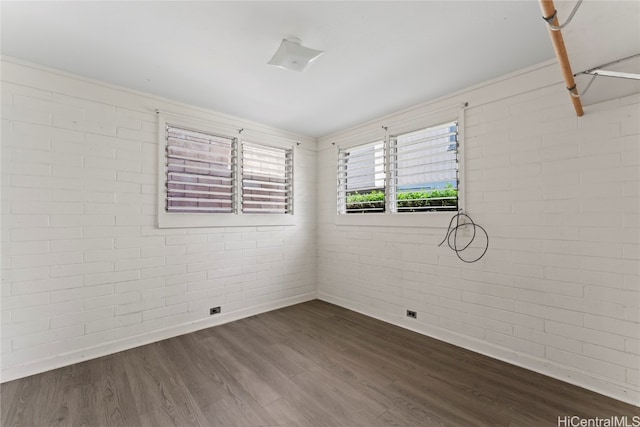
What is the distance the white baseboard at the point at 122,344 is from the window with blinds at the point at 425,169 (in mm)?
2402

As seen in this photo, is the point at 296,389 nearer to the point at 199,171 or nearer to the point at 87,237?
the point at 87,237

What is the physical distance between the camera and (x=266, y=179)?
3994mm

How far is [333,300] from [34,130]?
391 cm

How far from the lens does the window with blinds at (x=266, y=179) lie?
149 inches

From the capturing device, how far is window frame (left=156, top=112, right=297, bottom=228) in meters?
3.03

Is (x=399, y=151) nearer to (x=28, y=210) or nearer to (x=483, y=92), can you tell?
(x=483, y=92)

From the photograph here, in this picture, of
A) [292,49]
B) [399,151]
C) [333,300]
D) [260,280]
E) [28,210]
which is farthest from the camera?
[333,300]

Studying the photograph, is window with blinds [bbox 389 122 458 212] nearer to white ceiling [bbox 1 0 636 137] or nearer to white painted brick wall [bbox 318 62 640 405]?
white painted brick wall [bbox 318 62 640 405]

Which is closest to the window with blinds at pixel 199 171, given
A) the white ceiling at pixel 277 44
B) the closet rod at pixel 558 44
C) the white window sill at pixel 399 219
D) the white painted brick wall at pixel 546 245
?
the white ceiling at pixel 277 44

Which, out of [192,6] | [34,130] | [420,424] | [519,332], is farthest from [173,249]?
[519,332]

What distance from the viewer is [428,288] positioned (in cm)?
313

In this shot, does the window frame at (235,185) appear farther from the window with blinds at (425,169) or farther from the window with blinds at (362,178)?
the window with blinds at (425,169)

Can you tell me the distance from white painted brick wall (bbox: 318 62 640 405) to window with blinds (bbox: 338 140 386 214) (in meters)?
0.75

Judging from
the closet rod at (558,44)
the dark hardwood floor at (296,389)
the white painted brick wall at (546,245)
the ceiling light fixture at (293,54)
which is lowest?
the dark hardwood floor at (296,389)
